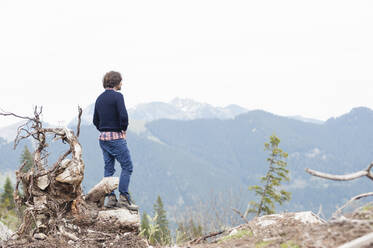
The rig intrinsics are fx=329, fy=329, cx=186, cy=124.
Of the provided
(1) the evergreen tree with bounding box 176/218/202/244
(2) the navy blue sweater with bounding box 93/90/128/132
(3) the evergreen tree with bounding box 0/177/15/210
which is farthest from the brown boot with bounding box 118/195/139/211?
(3) the evergreen tree with bounding box 0/177/15/210

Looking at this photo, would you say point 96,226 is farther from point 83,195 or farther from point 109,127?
point 109,127

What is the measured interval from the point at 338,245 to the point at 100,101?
5500 millimetres

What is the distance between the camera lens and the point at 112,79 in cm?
719

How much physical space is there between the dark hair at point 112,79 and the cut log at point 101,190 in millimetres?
2234

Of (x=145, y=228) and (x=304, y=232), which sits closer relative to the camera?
(x=304, y=232)

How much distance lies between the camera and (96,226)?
22.0 feet

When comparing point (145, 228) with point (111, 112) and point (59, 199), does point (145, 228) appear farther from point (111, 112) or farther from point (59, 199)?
point (111, 112)

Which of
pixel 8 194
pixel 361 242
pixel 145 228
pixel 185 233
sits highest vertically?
pixel 361 242

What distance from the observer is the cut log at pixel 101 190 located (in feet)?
25.1

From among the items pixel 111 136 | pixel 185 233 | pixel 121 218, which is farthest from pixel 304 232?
pixel 111 136

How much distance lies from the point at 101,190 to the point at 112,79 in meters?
2.59

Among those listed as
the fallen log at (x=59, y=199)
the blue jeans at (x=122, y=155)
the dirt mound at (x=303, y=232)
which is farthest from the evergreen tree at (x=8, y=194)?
the dirt mound at (x=303, y=232)

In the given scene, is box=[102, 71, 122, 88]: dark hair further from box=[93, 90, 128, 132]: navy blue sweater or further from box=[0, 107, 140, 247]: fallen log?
box=[0, 107, 140, 247]: fallen log

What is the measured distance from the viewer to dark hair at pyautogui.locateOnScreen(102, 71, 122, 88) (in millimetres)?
7188
